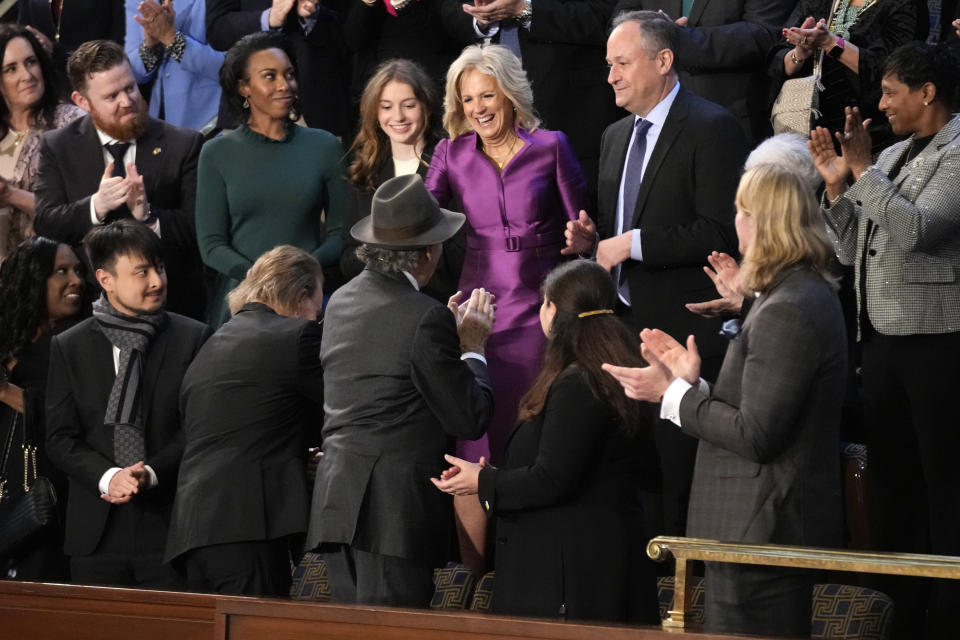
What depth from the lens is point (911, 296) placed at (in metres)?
4.45

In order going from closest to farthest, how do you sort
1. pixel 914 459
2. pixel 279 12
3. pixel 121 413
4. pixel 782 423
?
pixel 782 423
pixel 914 459
pixel 121 413
pixel 279 12

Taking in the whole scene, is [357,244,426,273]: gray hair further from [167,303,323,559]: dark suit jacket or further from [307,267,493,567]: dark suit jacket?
[167,303,323,559]: dark suit jacket

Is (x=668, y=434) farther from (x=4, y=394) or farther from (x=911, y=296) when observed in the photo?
(x=4, y=394)

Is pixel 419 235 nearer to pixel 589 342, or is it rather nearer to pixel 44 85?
pixel 589 342

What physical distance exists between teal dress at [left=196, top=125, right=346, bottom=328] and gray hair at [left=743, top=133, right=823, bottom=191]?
6.28 ft

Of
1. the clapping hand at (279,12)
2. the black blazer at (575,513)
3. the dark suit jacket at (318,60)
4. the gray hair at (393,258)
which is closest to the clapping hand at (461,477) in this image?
the black blazer at (575,513)

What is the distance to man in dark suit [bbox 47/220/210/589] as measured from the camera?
474 cm

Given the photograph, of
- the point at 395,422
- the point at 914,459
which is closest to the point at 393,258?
the point at 395,422

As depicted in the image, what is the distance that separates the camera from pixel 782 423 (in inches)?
133

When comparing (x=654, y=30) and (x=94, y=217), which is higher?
(x=654, y=30)

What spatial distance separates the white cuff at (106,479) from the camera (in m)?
4.71

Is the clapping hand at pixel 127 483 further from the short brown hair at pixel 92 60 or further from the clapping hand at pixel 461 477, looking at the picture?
the short brown hair at pixel 92 60

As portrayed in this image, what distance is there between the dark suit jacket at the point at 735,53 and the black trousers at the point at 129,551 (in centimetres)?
259

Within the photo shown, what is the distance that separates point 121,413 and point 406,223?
1236 millimetres
